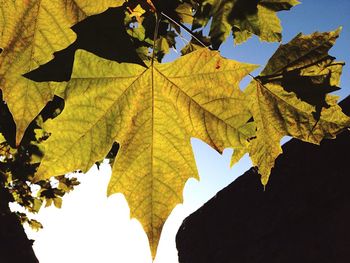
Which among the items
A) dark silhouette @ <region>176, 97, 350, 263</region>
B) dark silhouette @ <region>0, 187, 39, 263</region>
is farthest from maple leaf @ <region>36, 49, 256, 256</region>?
dark silhouette @ <region>176, 97, 350, 263</region>

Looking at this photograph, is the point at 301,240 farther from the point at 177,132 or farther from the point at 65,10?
the point at 65,10

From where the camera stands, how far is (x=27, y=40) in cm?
78

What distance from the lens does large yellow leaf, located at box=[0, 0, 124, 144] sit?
776 mm

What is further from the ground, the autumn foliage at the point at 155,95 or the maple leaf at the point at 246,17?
the maple leaf at the point at 246,17

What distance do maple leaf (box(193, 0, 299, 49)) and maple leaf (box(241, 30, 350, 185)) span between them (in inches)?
5.8

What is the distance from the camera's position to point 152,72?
3.57 ft

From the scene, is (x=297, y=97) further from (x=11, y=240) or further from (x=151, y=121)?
(x=11, y=240)

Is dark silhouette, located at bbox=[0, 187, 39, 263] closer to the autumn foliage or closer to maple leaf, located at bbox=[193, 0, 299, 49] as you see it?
the autumn foliage

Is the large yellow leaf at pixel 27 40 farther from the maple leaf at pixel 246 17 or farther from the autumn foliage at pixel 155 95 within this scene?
the maple leaf at pixel 246 17

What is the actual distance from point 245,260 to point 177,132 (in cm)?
772

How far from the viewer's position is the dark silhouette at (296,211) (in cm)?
702

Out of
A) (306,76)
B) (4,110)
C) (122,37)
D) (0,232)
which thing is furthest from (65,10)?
(0,232)

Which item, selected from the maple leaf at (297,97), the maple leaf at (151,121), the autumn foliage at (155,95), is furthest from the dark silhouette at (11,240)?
the maple leaf at (297,97)

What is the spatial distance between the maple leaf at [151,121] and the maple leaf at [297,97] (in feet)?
0.79
